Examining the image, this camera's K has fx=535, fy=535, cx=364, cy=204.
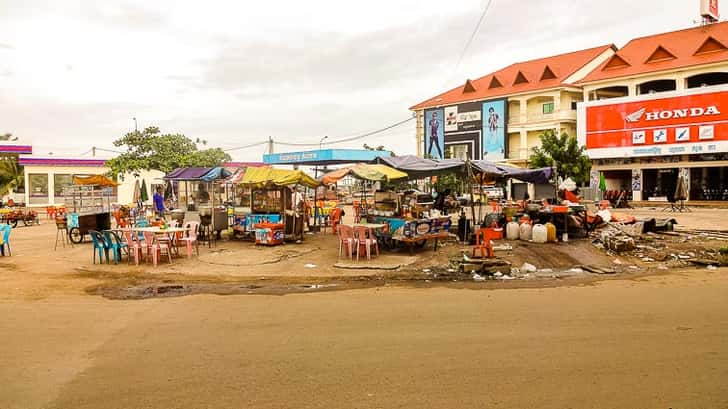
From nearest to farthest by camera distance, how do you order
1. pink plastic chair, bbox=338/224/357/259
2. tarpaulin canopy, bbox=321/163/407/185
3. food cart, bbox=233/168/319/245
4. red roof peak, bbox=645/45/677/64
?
1. pink plastic chair, bbox=338/224/357/259
2. tarpaulin canopy, bbox=321/163/407/185
3. food cart, bbox=233/168/319/245
4. red roof peak, bbox=645/45/677/64

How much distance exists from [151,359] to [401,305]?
12.0 feet

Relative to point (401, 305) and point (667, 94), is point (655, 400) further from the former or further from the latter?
point (667, 94)

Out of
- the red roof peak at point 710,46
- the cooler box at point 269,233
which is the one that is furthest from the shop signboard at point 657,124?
the cooler box at point 269,233

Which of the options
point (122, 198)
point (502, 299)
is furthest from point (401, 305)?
point (122, 198)

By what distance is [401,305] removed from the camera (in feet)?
25.8

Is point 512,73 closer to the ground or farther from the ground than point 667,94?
farther from the ground

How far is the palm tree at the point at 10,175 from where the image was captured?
129ft

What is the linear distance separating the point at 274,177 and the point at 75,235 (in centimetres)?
761

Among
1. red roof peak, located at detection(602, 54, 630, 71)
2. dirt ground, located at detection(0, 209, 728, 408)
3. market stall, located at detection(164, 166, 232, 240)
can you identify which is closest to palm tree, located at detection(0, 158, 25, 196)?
market stall, located at detection(164, 166, 232, 240)

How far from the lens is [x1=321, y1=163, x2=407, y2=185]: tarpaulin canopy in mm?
14922

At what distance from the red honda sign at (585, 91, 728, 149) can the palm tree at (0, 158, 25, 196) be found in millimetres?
43638

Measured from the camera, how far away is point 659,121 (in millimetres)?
37000

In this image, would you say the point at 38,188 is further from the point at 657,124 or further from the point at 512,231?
the point at 657,124

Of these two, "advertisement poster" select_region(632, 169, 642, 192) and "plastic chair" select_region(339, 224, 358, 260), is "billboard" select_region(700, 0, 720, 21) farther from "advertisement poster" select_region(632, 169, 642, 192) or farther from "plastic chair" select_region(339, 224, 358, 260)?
"plastic chair" select_region(339, 224, 358, 260)
